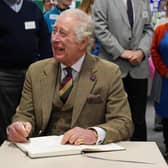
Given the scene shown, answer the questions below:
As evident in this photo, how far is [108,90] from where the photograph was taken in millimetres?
2275

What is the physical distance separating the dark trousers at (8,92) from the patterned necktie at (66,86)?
107 cm

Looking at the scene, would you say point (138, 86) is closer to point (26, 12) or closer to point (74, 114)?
point (26, 12)

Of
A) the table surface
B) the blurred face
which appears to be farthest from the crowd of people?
the table surface

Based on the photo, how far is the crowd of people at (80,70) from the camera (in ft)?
7.39

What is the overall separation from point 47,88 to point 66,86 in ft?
0.33

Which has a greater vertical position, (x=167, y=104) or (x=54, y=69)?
(x=54, y=69)

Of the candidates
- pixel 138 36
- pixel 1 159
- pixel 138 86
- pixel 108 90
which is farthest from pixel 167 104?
pixel 1 159

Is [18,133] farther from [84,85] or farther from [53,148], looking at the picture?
[84,85]

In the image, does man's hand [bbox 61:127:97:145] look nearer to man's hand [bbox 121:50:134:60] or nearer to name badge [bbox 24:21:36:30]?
name badge [bbox 24:21:36:30]

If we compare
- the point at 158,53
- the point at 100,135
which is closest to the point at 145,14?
the point at 158,53

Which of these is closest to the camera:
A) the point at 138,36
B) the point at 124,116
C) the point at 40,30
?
the point at 124,116

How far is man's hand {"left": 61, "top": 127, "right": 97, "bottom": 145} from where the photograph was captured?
1955mm

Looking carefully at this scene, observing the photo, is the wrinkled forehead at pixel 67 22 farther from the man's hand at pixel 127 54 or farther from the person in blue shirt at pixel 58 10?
the person in blue shirt at pixel 58 10

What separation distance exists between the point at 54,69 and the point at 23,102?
24 centimetres
